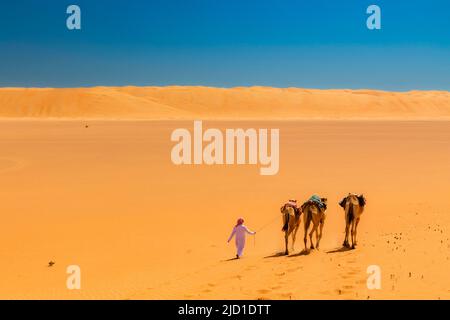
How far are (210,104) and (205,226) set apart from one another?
131 meters

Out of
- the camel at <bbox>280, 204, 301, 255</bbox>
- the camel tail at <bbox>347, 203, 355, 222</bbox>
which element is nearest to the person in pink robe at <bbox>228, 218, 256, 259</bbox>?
the camel at <bbox>280, 204, 301, 255</bbox>

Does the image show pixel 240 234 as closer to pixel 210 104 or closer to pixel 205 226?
pixel 205 226

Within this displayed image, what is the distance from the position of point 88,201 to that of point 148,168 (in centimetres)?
836

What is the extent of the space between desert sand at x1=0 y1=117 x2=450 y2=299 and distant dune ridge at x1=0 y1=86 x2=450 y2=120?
91654 mm

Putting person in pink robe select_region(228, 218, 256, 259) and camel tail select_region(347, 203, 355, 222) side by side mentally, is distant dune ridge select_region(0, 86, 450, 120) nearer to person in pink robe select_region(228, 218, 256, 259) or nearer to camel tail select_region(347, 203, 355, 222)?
person in pink robe select_region(228, 218, 256, 259)

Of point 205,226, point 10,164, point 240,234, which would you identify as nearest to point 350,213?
point 240,234

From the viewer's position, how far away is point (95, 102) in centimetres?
12988

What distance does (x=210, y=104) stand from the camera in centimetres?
14350

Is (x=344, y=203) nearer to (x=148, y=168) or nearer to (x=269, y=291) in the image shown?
(x=269, y=291)

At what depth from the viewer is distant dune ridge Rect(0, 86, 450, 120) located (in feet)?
410

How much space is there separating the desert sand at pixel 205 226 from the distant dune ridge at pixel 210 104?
301 feet

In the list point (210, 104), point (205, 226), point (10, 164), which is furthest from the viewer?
point (210, 104)

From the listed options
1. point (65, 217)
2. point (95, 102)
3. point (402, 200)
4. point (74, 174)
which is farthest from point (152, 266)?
point (95, 102)

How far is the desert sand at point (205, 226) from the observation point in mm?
9078
